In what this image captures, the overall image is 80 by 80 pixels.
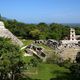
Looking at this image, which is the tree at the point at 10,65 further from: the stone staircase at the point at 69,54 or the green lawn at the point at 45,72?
the stone staircase at the point at 69,54

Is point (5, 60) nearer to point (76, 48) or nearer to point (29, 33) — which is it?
point (76, 48)

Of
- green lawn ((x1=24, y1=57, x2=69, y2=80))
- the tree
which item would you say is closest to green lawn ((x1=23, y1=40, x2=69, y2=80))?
green lawn ((x1=24, y1=57, x2=69, y2=80))

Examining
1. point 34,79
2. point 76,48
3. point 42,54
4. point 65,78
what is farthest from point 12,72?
point 76,48

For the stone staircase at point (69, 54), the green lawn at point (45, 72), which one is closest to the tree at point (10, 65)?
the green lawn at point (45, 72)

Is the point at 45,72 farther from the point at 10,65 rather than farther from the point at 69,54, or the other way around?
the point at 69,54

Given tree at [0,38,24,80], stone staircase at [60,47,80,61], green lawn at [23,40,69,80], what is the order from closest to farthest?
tree at [0,38,24,80], green lawn at [23,40,69,80], stone staircase at [60,47,80,61]

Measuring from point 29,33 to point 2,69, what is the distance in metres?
42.8

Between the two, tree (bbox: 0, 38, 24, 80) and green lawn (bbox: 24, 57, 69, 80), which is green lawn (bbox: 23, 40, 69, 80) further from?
tree (bbox: 0, 38, 24, 80)

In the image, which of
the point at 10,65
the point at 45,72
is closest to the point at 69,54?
the point at 45,72

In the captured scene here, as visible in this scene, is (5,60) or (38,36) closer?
(5,60)

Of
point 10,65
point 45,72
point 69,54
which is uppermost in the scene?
point 10,65

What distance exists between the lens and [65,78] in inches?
908

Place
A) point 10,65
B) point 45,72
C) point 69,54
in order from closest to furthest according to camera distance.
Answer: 1. point 10,65
2. point 45,72
3. point 69,54

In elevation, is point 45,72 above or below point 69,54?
above
